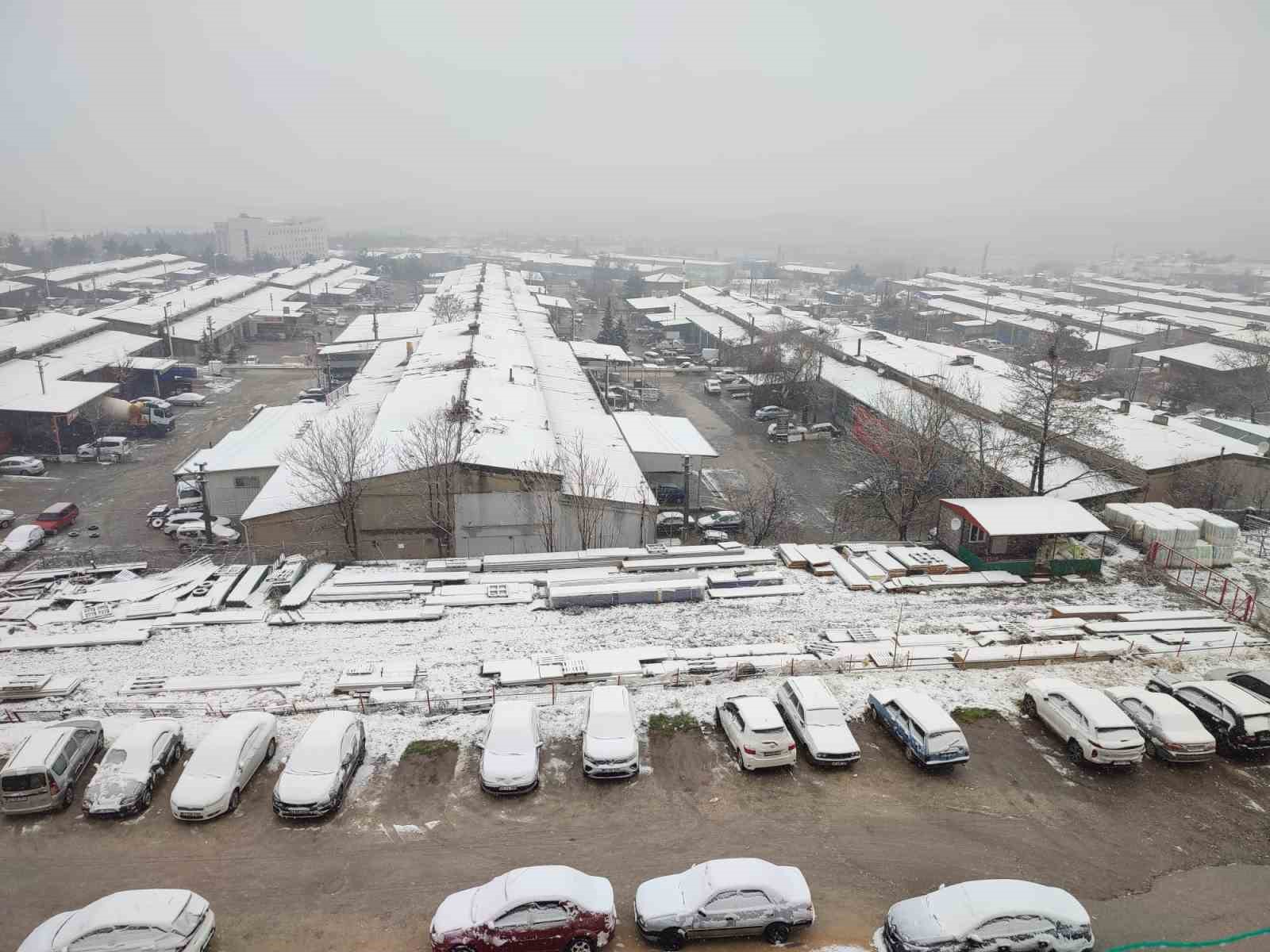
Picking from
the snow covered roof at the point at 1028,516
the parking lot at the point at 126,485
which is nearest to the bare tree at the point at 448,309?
the parking lot at the point at 126,485

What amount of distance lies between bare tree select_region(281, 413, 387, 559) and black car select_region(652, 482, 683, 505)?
9.99 m

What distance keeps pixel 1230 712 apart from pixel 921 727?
5.25 metres

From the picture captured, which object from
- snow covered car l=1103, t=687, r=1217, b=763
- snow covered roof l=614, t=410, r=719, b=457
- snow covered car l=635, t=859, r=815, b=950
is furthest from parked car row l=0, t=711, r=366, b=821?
snow covered roof l=614, t=410, r=719, b=457

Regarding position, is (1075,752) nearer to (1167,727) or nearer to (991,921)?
(1167,727)

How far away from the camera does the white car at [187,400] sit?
140 ft

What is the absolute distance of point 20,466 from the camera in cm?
3062

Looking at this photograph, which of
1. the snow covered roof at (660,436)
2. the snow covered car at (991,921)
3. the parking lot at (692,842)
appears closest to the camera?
the snow covered car at (991,921)

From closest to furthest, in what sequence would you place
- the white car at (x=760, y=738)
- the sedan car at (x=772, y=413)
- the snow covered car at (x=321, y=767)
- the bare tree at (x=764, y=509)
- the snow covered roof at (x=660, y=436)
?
1. the snow covered car at (x=321, y=767)
2. the white car at (x=760, y=738)
3. the bare tree at (x=764, y=509)
4. the snow covered roof at (x=660, y=436)
5. the sedan car at (x=772, y=413)

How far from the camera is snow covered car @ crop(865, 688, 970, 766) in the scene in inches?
451

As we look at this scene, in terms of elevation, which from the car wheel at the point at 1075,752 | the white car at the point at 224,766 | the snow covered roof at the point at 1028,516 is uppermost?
the snow covered roof at the point at 1028,516

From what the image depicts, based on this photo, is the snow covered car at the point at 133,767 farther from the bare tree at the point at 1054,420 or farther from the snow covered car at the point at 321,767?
the bare tree at the point at 1054,420

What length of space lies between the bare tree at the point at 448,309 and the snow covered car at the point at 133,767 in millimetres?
38620

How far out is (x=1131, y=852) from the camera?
33.2ft

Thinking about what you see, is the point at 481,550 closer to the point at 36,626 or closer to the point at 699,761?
the point at 36,626
